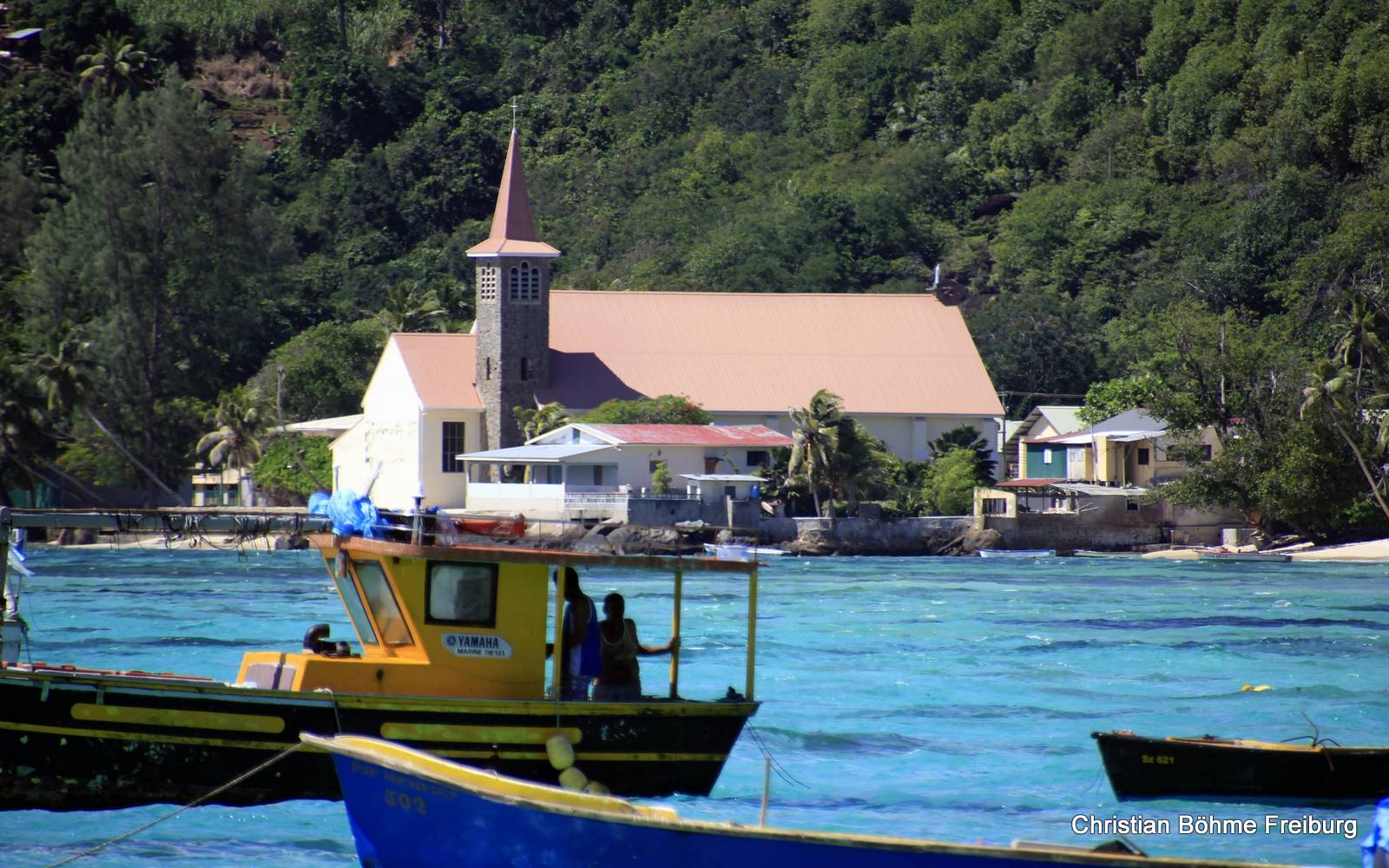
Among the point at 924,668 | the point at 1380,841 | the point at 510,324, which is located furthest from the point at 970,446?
the point at 1380,841

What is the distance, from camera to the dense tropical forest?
219ft

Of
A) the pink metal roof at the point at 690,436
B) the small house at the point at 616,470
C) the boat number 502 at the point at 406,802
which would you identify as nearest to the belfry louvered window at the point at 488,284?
the small house at the point at 616,470

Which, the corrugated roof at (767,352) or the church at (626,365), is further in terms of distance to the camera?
the corrugated roof at (767,352)

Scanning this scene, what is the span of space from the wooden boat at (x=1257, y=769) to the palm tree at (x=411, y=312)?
6495 cm

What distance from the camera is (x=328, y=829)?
15.4 m

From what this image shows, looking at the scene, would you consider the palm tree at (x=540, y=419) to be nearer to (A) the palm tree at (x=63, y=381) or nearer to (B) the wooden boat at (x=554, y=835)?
(A) the palm tree at (x=63, y=381)

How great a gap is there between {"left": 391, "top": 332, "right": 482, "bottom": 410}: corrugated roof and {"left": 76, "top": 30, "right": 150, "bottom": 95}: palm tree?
33879 millimetres

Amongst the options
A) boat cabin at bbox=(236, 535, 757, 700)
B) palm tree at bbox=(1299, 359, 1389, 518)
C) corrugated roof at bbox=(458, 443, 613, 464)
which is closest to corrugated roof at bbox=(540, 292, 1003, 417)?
corrugated roof at bbox=(458, 443, 613, 464)

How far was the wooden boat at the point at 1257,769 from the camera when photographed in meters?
16.5

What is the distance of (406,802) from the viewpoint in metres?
11.9

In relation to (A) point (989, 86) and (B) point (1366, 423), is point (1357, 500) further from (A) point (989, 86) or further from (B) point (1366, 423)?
(A) point (989, 86)

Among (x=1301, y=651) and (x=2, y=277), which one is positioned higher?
(x=2, y=277)

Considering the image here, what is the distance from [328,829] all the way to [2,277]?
67296 millimetres

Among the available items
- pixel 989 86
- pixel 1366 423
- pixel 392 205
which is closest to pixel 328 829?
pixel 1366 423
